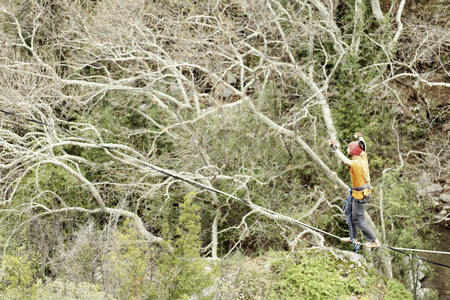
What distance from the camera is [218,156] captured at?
14969mm

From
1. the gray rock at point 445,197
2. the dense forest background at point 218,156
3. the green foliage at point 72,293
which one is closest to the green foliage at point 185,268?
the dense forest background at point 218,156

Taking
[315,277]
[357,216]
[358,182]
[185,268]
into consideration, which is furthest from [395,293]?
[185,268]

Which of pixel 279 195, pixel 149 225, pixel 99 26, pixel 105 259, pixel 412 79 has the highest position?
pixel 99 26

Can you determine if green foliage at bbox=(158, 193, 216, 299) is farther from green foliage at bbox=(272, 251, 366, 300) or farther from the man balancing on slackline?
the man balancing on slackline

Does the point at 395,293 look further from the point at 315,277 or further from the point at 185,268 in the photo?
the point at 185,268

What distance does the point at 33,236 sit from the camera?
13273 millimetres

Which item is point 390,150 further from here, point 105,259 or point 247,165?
point 105,259

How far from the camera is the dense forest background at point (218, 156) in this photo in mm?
11797

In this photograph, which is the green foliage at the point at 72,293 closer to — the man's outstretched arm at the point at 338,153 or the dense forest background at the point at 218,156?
the dense forest background at the point at 218,156

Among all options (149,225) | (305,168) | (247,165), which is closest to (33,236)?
(149,225)

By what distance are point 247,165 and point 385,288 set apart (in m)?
5.95

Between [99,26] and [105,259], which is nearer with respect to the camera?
[105,259]

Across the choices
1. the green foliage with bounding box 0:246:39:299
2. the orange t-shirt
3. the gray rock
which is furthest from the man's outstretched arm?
the gray rock

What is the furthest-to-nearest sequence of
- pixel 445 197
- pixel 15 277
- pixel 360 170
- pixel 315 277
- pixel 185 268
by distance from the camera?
pixel 445 197 < pixel 315 277 < pixel 15 277 < pixel 185 268 < pixel 360 170
